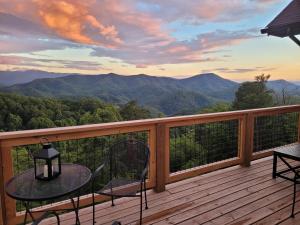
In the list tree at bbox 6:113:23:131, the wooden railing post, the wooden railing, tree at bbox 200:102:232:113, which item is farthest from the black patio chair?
tree at bbox 200:102:232:113

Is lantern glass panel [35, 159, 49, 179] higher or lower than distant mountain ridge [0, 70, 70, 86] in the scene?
lower

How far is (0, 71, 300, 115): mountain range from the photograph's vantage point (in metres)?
8.91

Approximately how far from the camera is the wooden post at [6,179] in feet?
7.65

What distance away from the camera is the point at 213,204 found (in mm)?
2996

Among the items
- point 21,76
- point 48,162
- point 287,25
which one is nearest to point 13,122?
point 21,76

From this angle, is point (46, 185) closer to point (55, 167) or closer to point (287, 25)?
point (55, 167)

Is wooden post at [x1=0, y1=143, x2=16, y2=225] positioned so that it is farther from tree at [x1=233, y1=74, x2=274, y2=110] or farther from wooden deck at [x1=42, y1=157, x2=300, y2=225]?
tree at [x1=233, y1=74, x2=274, y2=110]

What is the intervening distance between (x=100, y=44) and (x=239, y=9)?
18.2ft

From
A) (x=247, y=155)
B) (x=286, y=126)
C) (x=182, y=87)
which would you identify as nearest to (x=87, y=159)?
(x=247, y=155)

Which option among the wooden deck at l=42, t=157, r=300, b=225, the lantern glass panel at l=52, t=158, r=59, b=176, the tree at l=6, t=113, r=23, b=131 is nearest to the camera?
the lantern glass panel at l=52, t=158, r=59, b=176

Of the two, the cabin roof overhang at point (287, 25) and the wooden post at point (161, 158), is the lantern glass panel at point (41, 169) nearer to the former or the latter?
the wooden post at point (161, 158)

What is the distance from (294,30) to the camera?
14.9 feet

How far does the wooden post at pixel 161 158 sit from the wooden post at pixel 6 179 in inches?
69.2

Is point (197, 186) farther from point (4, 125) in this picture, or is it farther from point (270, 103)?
point (270, 103)
